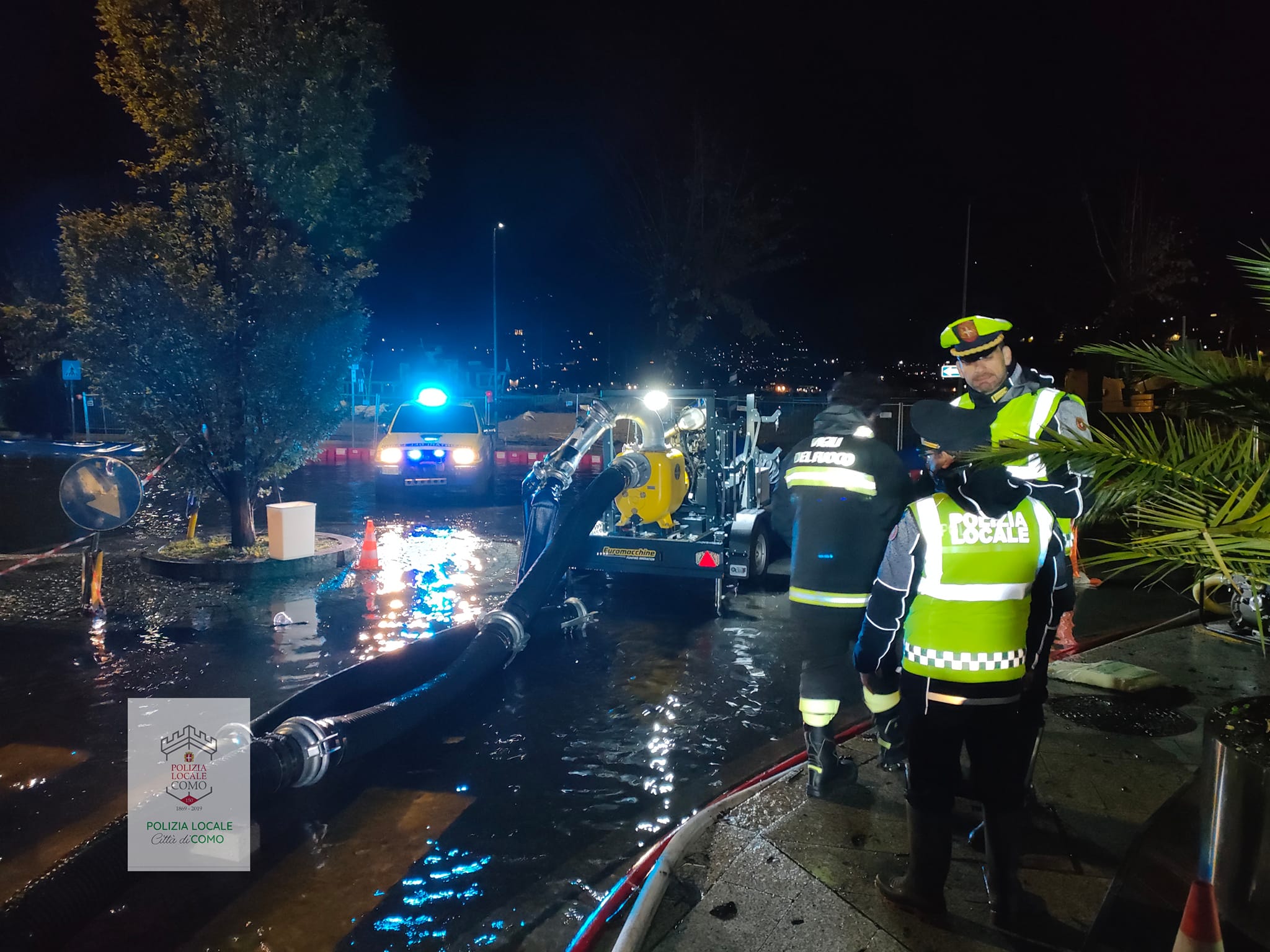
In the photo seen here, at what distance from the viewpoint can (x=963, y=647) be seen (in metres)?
3.06

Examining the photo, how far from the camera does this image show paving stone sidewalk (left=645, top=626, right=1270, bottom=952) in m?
3.12

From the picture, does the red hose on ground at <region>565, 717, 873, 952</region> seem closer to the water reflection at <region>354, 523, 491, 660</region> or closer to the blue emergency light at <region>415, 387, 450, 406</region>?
the water reflection at <region>354, 523, 491, 660</region>

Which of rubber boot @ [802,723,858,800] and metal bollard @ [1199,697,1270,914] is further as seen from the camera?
rubber boot @ [802,723,858,800]

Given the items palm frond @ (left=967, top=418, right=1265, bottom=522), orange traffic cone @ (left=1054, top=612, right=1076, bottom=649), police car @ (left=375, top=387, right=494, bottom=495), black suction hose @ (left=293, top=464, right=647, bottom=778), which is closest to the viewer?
palm frond @ (left=967, top=418, right=1265, bottom=522)

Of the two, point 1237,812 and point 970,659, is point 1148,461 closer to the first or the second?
point 970,659

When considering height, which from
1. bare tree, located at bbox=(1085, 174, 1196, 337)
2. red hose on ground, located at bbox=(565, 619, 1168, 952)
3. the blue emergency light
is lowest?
red hose on ground, located at bbox=(565, 619, 1168, 952)

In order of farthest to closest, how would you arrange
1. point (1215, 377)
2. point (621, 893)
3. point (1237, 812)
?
point (621, 893)
point (1237, 812)
point (1215, 377)

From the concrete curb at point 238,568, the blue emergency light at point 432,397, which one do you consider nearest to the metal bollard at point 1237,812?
the concrete curb at point 238,568

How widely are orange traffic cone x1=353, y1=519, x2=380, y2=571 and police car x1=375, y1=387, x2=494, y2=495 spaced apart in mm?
5159

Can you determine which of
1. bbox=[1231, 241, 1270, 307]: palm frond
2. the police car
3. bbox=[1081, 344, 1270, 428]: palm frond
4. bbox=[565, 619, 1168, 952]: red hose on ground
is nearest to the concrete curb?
the police car

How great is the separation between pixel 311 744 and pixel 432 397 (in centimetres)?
1254

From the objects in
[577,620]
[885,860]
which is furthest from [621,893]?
[577,620]

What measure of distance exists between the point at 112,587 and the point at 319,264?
465 cm

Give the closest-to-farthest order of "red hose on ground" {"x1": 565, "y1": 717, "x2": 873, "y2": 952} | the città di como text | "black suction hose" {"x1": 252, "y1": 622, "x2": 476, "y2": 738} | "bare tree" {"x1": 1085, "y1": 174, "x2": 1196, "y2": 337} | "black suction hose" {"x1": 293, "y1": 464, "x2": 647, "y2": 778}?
1. "red hose on ground" {"x1": 565, "y1": 717, "x2": 873, "y2": 952}
2. the città di como text
3. "black suction hose" {"x1": 293, "y1": 464, "x2": 647, "y2": 778}
4. "black suction hose" {"x1": 252, "y1": 622, "x2": 476, "y2": 738}
5. "bare tree" {"x1": 1085, "y1": 174, "x2": 1196, "y2": 337}
